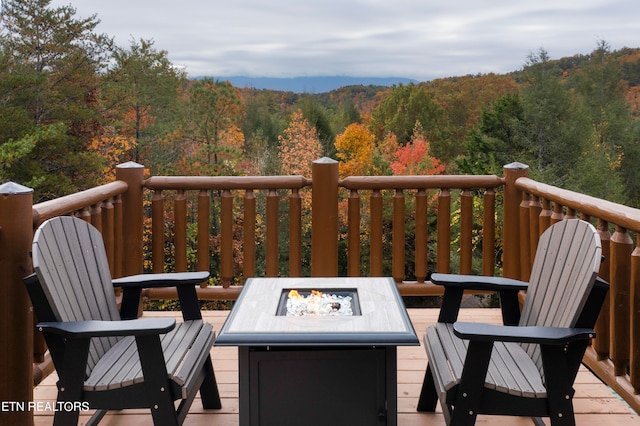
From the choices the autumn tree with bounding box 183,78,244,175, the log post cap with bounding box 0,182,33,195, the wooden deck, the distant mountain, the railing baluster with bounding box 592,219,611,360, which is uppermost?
the distant mountain

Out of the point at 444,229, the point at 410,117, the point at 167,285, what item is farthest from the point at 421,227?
the point at 410,117

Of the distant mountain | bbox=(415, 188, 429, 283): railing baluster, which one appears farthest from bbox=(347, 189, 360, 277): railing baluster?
the distant mountain

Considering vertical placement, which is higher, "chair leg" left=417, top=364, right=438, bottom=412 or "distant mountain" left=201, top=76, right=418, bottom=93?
"distant mountain" left=201, top=76, right=418, bottom=93

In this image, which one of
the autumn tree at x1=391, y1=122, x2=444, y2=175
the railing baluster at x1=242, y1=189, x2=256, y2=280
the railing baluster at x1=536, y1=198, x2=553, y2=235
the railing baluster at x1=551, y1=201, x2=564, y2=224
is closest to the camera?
the railing baluster at x1=551, y1=201, x2=564, y2=224

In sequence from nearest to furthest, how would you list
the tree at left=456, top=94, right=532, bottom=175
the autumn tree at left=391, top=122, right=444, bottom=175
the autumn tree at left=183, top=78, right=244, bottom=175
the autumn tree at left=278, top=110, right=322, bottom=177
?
the autumn tree at left=183, top=78, right=244, bottom=175
the tree at left=456, top=94, right=532, bottom=175
the autumn tree at left=391, top=122, right=444, bottom=175
the autumn tree at left=278, top=110, right=322, bottom=177

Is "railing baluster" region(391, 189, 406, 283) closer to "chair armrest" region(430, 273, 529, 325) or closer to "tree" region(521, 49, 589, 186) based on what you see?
"chair armrest" region(430, 273, 529, 325)

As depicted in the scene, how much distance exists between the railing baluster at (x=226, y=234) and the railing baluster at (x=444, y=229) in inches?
56.2

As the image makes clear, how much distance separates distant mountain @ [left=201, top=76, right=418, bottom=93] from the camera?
34.8 m

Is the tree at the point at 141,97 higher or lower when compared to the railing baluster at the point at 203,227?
higher

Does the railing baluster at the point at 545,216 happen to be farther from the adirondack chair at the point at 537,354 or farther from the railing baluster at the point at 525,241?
the adirondack chair at the point at 537,354

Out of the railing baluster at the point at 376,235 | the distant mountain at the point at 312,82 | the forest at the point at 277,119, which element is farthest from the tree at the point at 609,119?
the railing baluster at the point at 376,235

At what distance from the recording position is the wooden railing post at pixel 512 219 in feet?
13.8

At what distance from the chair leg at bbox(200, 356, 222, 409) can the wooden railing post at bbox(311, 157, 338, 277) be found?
1574mm

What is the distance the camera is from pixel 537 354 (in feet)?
7.67
